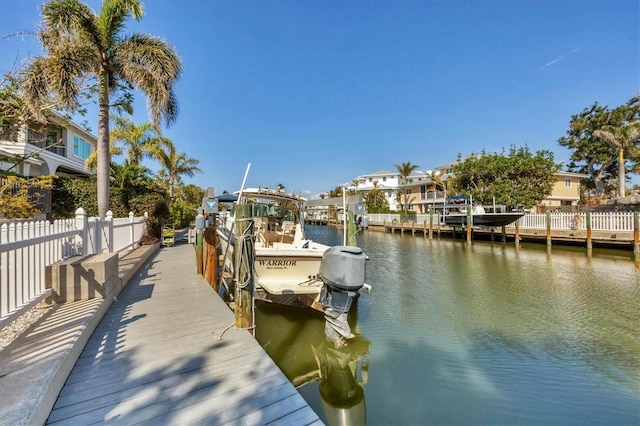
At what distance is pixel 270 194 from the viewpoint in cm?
929

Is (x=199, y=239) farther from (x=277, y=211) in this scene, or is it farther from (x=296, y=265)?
(x=296, y=265)

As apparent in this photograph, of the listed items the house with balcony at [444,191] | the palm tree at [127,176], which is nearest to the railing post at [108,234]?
the palm tree at [127,176]

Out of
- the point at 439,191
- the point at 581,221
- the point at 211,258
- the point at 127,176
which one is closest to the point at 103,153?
the point at 127,176

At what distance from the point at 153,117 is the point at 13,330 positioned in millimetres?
10018

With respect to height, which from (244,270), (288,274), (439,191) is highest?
(439,191)

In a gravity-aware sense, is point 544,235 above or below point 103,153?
below

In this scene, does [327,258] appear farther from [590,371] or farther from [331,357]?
[590,371]

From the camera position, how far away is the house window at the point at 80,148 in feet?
69.9

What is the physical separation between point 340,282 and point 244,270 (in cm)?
160

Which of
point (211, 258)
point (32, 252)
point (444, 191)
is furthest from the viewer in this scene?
point (444, 191)

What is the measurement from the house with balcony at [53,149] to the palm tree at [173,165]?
494 cm

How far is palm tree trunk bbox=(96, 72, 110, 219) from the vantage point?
10852mm

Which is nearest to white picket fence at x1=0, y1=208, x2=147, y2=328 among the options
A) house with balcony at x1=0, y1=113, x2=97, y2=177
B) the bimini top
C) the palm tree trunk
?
the bimini top

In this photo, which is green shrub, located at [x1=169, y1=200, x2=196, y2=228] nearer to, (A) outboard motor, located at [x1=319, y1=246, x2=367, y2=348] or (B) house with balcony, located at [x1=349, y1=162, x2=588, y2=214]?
(A) outboard motor, located at [x1=319, y1=246, x2=367, y2=348]
